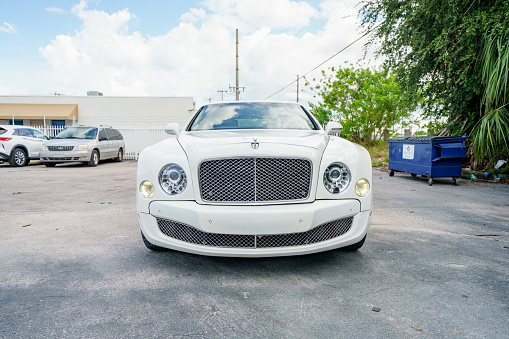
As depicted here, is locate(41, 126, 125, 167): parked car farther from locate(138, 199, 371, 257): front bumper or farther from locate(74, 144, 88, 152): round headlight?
locate(138, 199, 371, 257): front bumper

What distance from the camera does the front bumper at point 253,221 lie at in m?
2.79

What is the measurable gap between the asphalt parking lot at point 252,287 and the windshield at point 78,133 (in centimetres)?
1004

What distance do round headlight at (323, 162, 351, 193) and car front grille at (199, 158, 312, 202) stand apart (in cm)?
20

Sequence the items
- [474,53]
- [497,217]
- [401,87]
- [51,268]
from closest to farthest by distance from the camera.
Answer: [51,268]
[497,217]
[474,53]
[401,87]

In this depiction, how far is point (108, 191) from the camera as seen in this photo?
7.75 m

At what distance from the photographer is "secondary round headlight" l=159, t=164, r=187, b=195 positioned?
303 cm

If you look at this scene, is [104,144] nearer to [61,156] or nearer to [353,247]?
[61,156]

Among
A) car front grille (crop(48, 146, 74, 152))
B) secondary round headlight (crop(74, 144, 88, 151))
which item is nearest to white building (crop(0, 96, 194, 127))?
secondary round headlight (crop(74, 144, 88, 151))

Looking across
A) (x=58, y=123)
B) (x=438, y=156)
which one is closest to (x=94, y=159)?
(x=438, y=156)

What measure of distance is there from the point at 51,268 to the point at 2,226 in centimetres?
212

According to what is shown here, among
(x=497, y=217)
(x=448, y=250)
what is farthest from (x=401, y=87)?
(x=448, y=250)

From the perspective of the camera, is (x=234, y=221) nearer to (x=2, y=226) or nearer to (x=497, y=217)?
(x=2, y=226)

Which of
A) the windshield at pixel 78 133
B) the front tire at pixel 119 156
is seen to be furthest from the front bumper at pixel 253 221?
the front tire at pixel 119 156

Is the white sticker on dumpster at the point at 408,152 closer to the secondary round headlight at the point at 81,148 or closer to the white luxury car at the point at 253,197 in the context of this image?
the white luxury car at the point at 253,197
